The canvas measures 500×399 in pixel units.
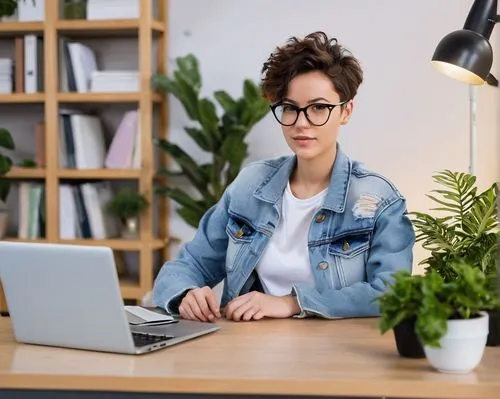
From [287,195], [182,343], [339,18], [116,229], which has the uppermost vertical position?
[339,18]

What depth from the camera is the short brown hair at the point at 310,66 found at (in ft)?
7.74

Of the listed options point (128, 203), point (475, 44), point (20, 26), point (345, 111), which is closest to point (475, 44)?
point (475, 44)

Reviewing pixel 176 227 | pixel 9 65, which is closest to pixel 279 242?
pixel 176 227

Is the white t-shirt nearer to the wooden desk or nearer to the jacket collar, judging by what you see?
the jacket collar

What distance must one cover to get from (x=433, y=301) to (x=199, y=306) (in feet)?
2.31

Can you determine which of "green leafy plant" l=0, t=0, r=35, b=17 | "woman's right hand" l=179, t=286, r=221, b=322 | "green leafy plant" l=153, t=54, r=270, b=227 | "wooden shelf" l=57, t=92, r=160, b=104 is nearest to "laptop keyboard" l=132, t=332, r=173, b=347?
"woman's right hand" l=179, t=286, r=221, b=322

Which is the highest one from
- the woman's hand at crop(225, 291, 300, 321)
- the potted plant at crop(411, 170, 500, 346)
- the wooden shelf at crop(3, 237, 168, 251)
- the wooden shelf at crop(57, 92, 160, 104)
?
the wooden shelf at crop(57, 92, 160, 104)

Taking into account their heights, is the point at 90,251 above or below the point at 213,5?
below

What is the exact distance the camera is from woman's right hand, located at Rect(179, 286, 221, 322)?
2156 millimetres

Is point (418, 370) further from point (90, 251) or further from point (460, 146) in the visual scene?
point (460, 146)

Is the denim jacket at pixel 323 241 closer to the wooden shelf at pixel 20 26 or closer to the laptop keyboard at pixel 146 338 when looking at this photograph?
the laptop keyboard at pixel 146 338

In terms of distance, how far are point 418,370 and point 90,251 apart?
24.7 inches

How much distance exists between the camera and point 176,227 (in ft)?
15.5

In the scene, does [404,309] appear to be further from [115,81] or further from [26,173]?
[26,173]
